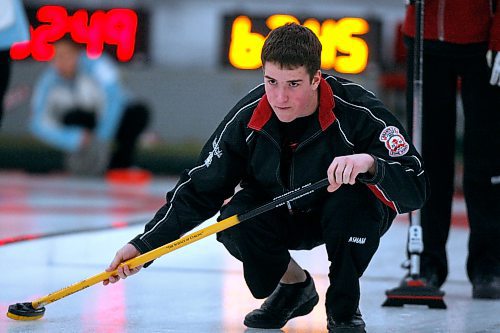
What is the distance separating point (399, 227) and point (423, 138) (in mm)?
2046

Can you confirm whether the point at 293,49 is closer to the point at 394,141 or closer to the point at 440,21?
the point at 394,141

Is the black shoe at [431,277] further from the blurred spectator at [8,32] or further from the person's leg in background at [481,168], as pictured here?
the blurred spectator at [8,32]

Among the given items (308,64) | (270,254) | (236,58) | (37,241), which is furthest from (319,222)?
(236,58)

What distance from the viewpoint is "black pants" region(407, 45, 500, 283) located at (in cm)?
375


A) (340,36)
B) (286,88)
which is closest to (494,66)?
(286,88)

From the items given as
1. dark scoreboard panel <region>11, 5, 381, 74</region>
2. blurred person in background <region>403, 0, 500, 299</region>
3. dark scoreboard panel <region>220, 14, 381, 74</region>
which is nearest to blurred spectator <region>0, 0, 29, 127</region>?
blurred person in background <region>403, 0, 500, 299</region>

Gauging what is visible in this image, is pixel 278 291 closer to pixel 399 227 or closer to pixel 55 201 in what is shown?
pixel 399 227

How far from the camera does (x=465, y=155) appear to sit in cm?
387

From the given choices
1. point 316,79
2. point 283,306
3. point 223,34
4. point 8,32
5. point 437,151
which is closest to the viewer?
point 316,79

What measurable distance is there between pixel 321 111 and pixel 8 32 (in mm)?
1965

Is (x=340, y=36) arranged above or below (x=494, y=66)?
below

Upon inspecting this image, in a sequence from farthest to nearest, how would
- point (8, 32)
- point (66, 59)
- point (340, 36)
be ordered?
point (66, 59), point (340, 36), point (8, 32)

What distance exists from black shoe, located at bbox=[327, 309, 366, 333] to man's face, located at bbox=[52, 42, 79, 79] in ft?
23.2

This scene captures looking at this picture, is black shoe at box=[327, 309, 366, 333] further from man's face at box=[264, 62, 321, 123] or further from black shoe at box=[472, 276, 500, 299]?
black shoe at box=[472, 276, 500, 299]
